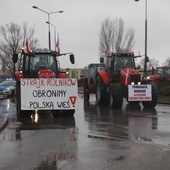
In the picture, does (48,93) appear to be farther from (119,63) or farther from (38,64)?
(119,63)

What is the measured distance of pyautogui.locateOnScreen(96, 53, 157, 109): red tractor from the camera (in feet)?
59.5

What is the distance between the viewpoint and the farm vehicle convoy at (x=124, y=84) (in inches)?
715

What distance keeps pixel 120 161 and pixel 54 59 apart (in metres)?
9.82

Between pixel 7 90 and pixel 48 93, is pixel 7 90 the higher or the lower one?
the lower one

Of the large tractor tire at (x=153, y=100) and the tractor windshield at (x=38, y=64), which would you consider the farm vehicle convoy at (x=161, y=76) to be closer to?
the large tractor tire at (x=153, y=100)

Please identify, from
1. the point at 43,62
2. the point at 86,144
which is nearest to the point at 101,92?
the point at 43,62

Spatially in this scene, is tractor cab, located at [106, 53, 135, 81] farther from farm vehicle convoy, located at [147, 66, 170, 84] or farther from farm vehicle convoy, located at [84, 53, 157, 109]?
farm vehicle convoy, located at [147, 66, 170, 84]

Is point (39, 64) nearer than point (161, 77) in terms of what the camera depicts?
Yes

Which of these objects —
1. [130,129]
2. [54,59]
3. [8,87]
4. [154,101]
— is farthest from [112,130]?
[8,87]

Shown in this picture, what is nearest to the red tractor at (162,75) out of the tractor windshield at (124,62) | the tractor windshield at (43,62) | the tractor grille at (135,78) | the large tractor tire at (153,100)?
the tractor windshield at (124,62)

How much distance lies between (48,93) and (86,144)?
574 cm

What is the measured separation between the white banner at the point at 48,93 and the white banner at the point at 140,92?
16.3 feet

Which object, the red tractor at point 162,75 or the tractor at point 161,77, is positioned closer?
the tractor at point 161,77

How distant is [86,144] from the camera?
29.8ft
